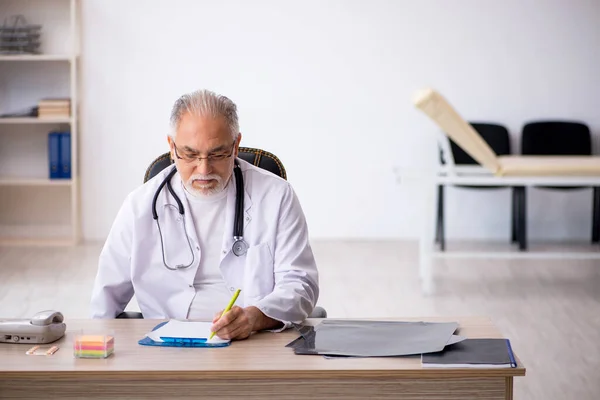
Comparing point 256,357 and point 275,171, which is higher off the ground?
point 275,171

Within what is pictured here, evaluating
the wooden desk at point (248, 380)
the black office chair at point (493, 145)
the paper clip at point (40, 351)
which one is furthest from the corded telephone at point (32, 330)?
the black office chair at point (493, 145)

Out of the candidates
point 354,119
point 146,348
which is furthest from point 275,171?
point 354,119

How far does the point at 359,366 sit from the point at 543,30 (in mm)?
5154

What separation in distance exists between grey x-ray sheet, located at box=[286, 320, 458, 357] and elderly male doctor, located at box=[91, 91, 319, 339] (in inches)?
9.5

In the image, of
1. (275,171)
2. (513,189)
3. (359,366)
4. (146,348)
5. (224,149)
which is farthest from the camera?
(513,189)

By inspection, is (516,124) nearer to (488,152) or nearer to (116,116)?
(488,152)

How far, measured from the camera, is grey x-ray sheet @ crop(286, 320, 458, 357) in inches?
73.2

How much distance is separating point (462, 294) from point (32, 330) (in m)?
3.36

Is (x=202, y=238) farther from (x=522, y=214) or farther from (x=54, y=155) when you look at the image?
(x=522, y=214)

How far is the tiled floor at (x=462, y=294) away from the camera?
147 inches

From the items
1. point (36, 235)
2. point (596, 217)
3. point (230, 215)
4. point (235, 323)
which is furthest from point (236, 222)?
point (596, 217)

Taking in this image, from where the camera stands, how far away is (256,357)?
1.84 meters

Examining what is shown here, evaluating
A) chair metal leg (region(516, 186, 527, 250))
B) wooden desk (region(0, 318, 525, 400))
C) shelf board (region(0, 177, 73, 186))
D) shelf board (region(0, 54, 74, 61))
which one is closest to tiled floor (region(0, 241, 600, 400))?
chair metal leg (region(516, 186, 527, 250))

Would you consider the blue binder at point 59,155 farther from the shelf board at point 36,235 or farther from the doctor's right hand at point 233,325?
the doctor's right hand at point 233,325
